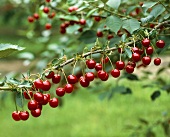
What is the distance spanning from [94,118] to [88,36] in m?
3.24

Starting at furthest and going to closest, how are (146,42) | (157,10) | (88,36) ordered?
(88,36), (157,10), (146,42)

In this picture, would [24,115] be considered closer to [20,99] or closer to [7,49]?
[20,99]

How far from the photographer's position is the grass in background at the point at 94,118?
504 centimetres

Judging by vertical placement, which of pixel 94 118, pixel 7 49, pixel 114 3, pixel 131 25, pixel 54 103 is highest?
pixel 114 3

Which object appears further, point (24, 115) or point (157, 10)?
point (157, 10)

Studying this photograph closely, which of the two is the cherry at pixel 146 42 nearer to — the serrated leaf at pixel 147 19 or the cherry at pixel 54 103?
the serrated leaf at pixel 147 19

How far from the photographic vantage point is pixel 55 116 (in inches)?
231

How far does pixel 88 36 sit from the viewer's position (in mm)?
2434

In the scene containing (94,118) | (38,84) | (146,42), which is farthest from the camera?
(94,118)

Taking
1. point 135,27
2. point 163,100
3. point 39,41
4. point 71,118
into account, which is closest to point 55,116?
point 71,118

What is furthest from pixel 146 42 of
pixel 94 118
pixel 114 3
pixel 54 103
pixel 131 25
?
pixel 94 118

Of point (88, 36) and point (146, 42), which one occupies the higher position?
point (88, 36)

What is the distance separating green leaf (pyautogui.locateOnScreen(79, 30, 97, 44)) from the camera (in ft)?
7.91

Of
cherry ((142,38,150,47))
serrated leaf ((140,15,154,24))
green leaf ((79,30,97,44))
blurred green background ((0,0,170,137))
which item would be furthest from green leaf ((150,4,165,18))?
blurred green background ((0,0,170,137))
